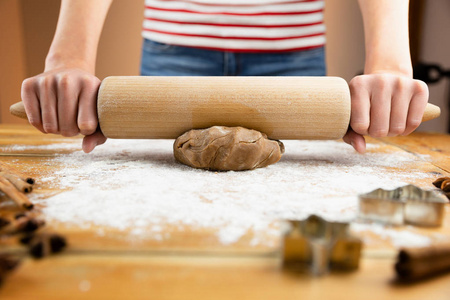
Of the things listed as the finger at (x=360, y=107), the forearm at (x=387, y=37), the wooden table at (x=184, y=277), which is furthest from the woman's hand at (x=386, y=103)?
the wooden table at (x=184, y=277)

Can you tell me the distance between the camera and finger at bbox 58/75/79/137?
3.43ft

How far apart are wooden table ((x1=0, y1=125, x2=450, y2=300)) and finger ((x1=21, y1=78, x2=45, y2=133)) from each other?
66 centimetres

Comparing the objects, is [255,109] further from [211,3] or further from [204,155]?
[211,3]

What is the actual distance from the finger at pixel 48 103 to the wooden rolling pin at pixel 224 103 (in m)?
0.13

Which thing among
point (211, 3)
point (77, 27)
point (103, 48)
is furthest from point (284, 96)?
point (103, 48)

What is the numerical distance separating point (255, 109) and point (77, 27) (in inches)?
28.4

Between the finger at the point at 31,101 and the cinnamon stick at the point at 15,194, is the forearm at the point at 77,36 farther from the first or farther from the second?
the cinnamon stick at the point at 15,194

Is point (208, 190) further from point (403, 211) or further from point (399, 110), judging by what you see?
point (399, 110)

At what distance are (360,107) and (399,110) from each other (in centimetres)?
11

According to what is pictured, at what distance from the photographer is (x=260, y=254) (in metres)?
0.52

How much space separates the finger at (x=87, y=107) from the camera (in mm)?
1074

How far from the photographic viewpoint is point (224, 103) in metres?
1.06

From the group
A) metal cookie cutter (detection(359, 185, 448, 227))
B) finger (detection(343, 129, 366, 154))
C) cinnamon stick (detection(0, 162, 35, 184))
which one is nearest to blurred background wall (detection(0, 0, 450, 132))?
finger (detection(343, 129, 366, 154))

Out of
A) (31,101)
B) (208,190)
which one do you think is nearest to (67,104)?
(31,101)
